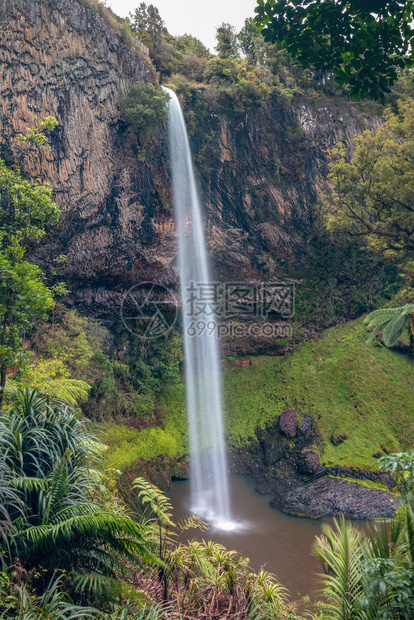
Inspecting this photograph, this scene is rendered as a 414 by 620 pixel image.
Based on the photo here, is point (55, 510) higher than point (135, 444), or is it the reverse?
point (55, 510)

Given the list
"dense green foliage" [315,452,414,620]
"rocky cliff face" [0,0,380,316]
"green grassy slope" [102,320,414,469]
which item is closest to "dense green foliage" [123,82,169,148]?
"rocky cliff face" [0,0,380,316]

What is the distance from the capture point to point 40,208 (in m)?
8.98

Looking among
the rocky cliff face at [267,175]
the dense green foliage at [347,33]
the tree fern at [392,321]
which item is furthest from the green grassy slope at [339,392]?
the dense green foliage at [347,33]

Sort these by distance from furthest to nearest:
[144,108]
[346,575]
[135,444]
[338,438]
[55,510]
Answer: [144,108]
[135,444]
[338,438]
[55,510]
[346,575]

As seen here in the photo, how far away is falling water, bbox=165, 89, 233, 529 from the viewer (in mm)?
14508

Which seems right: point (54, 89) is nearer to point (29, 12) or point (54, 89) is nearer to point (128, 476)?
point (29, 12)

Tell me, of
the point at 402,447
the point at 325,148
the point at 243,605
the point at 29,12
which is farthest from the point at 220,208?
the point at 243,605

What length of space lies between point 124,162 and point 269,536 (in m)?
13.8

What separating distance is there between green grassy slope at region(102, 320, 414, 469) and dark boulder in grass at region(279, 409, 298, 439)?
535 millimetres

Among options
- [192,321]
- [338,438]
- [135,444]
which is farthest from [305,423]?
[192,321]

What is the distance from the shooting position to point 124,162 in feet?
46.6

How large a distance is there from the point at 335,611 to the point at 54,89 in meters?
14.8

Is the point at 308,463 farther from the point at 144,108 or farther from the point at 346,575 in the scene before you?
the point at 144,108

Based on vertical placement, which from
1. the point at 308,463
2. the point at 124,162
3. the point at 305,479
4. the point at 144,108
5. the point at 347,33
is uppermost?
the point at 144,108
